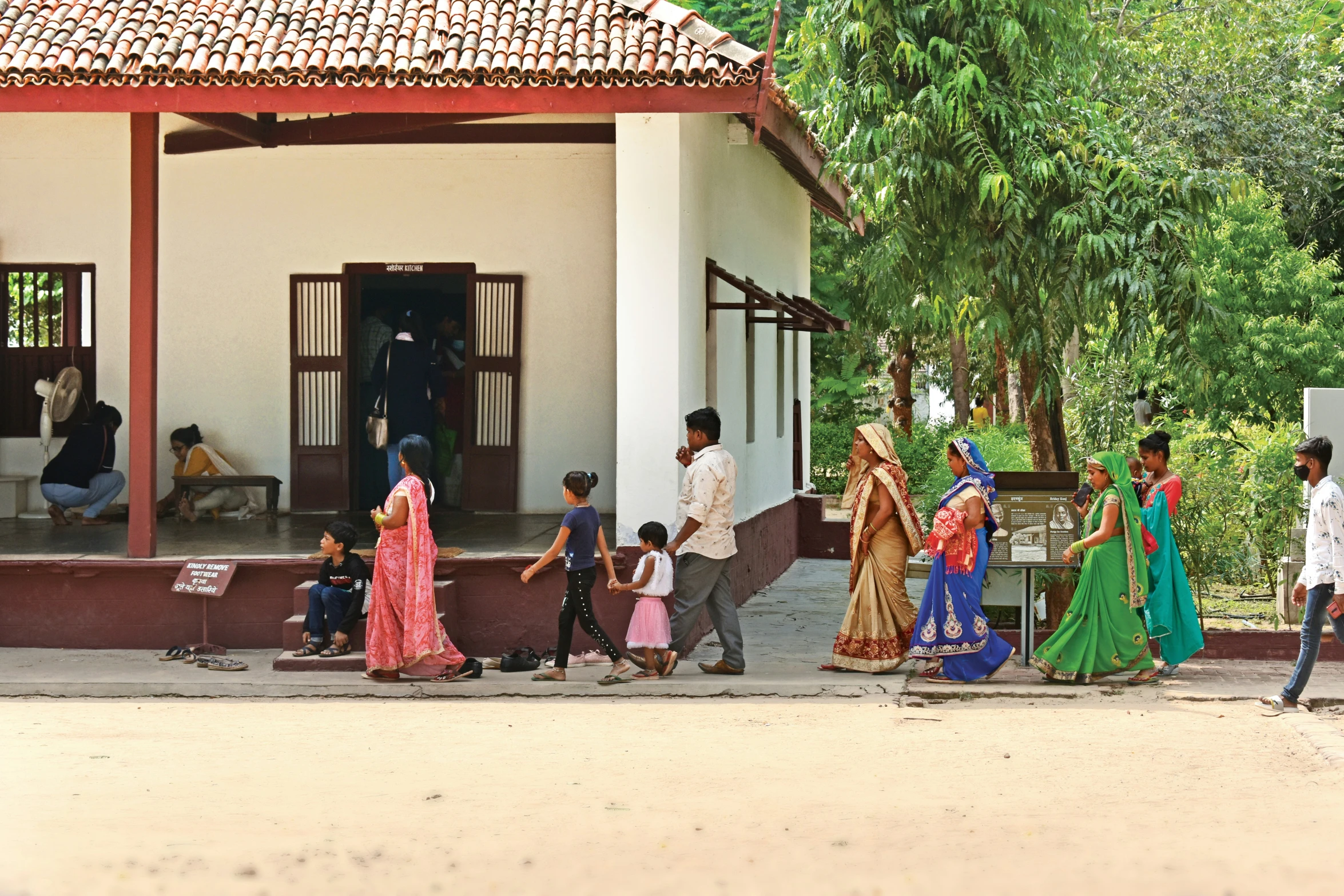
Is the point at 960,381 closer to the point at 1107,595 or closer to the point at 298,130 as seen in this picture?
the point at 298,130

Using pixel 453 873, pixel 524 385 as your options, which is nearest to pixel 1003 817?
pixel 453 873

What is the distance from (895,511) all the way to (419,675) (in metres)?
3.26

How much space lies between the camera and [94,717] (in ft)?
26.8

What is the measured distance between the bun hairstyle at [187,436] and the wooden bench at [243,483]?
34 centimetres

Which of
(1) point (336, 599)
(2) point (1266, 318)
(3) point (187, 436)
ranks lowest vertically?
(1) point (336, 599)

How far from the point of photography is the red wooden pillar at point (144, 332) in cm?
1000

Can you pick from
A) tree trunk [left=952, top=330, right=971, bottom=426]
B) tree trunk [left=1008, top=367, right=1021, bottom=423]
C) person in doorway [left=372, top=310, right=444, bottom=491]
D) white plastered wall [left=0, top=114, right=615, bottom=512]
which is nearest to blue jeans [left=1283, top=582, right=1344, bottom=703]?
white plastered wall [left=0, top=114, right=615, bottom=512]

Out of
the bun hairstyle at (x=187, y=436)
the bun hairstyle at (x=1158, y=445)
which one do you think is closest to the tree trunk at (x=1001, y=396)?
the bun hairstyle at (x=187, y=436)

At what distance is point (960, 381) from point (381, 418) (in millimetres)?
23631

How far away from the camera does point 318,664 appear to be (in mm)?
9375

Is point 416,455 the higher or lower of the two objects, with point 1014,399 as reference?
lower

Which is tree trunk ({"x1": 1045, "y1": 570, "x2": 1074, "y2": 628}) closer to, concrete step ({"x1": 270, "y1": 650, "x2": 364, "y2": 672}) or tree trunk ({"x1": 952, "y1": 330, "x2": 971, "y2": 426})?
concrete step ({"x1": 270, "y1": 650, "x2": 364, "y2": 672})

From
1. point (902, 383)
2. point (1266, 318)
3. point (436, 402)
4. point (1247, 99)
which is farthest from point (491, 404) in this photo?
point (902, 383)

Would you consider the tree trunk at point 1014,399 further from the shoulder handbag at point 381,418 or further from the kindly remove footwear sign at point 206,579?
the kindly remove footwear sign at point 206,579
